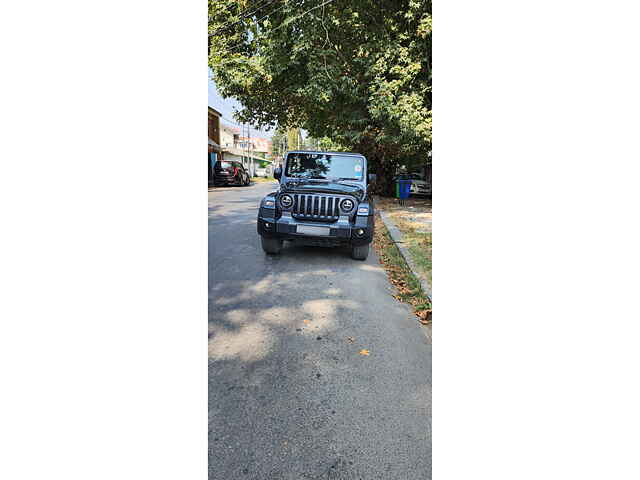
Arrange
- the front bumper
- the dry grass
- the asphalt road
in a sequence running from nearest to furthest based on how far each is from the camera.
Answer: the asphalt road → the dry grass → the front bumper

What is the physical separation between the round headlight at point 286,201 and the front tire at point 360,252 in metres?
1.07

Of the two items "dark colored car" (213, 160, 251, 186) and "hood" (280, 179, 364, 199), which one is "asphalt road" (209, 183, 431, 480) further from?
"dark colored car" (213, 160, 251, 186)

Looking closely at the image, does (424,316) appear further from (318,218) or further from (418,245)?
(418,245)

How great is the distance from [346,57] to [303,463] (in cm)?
783

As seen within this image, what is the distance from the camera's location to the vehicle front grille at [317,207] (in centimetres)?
468

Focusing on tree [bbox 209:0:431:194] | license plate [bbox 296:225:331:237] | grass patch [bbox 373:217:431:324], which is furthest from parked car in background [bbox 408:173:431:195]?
license plate [bbox 296:225:331:237]

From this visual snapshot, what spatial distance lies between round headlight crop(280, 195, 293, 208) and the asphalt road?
3.70 feet

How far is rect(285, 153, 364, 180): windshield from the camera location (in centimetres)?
562

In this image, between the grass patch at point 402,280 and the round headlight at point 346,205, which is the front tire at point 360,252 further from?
the round headlight at point 346,205

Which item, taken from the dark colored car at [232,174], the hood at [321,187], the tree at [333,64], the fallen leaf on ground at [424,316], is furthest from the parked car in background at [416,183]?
the fallen leaf on ground at [424,316]

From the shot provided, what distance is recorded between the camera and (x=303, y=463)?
143 cm
